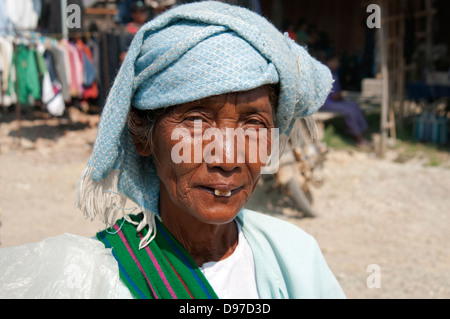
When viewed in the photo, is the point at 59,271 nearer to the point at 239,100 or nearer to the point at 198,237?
the point at 198,237

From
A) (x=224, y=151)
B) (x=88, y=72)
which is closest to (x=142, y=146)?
(x=224, y=151)

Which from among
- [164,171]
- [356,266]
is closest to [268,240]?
[164,171]

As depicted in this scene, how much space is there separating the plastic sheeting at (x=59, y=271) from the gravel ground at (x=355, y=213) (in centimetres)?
308

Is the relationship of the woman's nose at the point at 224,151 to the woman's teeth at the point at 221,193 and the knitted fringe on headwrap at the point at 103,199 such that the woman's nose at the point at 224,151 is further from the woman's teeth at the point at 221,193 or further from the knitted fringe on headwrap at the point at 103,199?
the knitted fringe on headwrap at the point at 103,199

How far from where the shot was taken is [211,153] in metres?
1.37

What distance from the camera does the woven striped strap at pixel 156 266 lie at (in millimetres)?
1376

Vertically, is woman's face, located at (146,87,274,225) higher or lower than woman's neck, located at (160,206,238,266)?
higher

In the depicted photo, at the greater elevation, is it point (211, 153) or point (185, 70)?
point (185, 70)

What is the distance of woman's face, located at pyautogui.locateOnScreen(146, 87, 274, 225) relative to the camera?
1.38 meters

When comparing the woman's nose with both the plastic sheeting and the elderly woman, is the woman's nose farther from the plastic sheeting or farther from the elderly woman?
the plastic sheeting

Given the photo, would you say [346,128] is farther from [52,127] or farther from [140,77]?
[140,77]

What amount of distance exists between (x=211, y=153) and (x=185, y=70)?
0.76 feet

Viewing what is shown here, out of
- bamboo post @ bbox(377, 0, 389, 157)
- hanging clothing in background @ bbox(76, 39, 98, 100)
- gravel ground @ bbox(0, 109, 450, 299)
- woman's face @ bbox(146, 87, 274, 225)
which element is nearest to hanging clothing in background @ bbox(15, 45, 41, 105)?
hanging clothing in background @ bbox(76, 39, 98, 100)
